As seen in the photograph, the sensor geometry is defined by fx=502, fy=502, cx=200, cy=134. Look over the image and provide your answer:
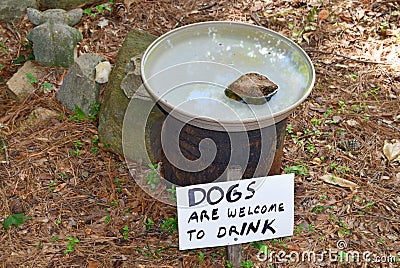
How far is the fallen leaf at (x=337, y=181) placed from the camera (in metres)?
2.54

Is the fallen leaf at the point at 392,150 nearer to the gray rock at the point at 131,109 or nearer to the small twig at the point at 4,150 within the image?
the gray rock at the point at 131,109

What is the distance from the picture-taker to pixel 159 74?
2160 millimetres

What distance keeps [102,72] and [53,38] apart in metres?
0.42

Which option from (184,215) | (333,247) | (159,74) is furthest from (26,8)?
(333,247)

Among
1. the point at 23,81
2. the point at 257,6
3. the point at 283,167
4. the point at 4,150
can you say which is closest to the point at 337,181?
the point at 283,167

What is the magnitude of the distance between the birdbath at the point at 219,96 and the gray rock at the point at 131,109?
0.24 metres

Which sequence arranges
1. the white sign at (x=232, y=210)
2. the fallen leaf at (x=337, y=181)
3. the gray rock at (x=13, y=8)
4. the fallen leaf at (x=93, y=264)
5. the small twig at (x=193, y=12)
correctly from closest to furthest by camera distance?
the white sign at (x=232, y=210) < the fallen leaf at (x=93, y=264) < the fallen leaf at (x=337, y=181) < the gray rock at (x=13, y=8) < the small twig at (x=193, y=12)

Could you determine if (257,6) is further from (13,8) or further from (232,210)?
(232,210)

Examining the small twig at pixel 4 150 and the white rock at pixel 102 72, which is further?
the white rock at pixel 102 72

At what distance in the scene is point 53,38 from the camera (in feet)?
9.82

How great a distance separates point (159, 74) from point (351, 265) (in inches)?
46.9

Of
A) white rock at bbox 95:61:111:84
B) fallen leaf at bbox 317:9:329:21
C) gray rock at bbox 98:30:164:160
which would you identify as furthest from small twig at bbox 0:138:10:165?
fallen leaf at bbox 317:9:329:21

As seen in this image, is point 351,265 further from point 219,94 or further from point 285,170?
point 219,94

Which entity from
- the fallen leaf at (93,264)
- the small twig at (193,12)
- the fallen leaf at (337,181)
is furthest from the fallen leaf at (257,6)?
the fallen leaf at (93,264)
